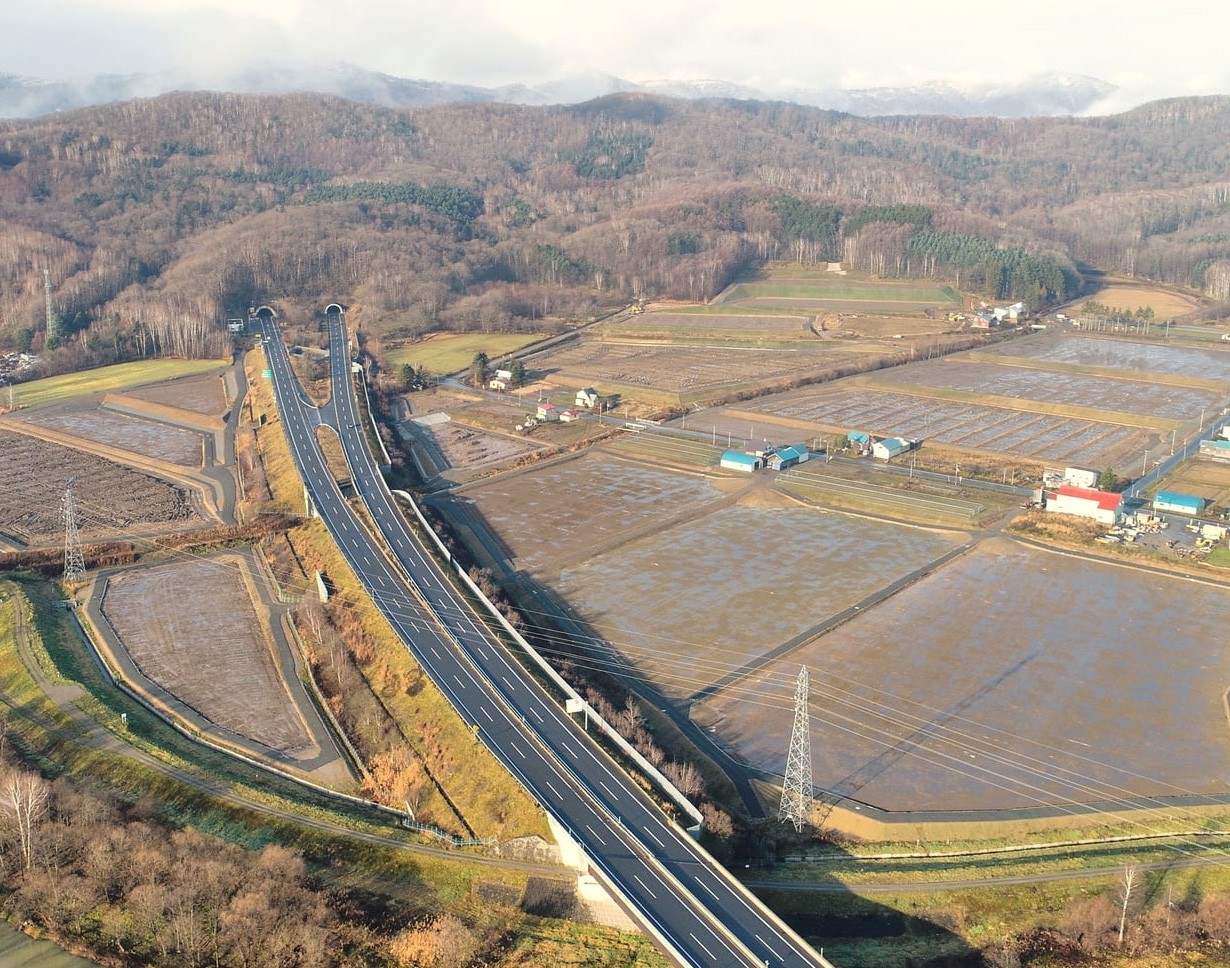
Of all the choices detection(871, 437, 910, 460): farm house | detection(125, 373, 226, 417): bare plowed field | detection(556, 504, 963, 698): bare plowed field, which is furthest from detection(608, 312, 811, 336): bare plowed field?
detection(556, 504, 963, 698): bare plowed field

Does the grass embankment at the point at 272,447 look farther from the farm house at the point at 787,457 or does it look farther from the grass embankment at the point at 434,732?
the farm house at the point at 787,457

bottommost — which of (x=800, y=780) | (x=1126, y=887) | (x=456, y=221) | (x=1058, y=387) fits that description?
(x=1126, y=887)

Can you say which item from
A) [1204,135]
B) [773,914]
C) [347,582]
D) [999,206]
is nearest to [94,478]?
[347,582]

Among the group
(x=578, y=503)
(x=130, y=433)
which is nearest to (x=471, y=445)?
(x=578, y=503)

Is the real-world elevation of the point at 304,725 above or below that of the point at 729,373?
below

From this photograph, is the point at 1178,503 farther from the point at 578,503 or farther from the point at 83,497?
the point at 83,497

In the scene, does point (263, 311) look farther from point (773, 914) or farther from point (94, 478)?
point (773, 914)

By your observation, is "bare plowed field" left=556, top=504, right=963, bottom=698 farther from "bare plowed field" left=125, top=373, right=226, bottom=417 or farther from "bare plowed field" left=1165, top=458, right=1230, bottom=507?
"bare plowed field" left=125, top=373, right=226, bottom=417
